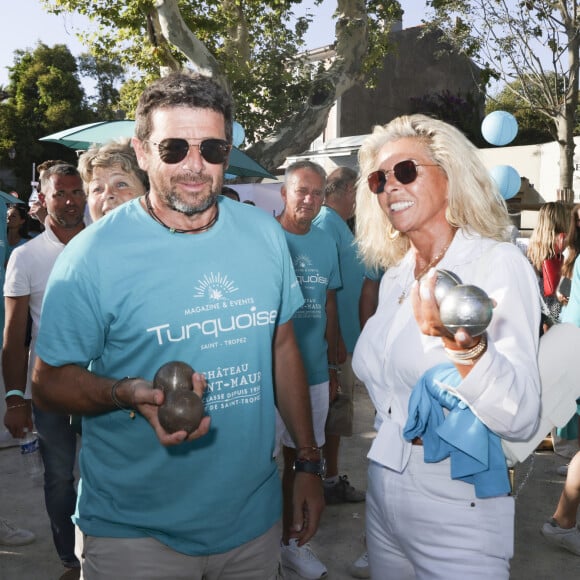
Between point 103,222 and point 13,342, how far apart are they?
1.68 metres

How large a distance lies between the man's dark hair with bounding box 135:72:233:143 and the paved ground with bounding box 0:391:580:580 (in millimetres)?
2589

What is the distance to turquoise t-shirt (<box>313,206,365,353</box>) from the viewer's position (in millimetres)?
5391

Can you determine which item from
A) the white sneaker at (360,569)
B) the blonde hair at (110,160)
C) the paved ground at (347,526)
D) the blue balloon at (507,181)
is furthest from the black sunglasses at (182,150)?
the blue balloon at (507,181)

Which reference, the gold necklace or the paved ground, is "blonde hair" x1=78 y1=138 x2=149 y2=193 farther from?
the paved ground

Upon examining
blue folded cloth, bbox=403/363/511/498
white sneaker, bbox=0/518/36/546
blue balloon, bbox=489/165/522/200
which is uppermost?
blue balloon, bbox=489/165/522/200

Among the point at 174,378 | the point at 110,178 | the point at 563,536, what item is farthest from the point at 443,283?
the point at 563,536

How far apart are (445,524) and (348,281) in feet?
11.6

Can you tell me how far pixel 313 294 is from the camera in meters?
4.48

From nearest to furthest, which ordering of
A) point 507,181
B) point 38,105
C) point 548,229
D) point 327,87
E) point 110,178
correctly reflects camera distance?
point 110,178
point 548,229
point 507,181
point 327,87
point 38,105

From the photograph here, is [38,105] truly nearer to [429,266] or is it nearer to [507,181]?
[507,181]

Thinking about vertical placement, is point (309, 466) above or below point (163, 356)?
below

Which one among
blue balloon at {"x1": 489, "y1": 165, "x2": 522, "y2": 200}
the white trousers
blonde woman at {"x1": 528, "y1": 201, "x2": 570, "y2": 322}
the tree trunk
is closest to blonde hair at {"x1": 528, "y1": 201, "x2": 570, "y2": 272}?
blonde woman at {"x1": 528, "y1": 201, "x2": 570, "y2": 322}

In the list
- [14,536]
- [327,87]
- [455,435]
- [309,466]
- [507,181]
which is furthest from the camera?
[327,87]

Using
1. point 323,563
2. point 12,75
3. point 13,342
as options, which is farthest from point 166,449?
point 12,75
